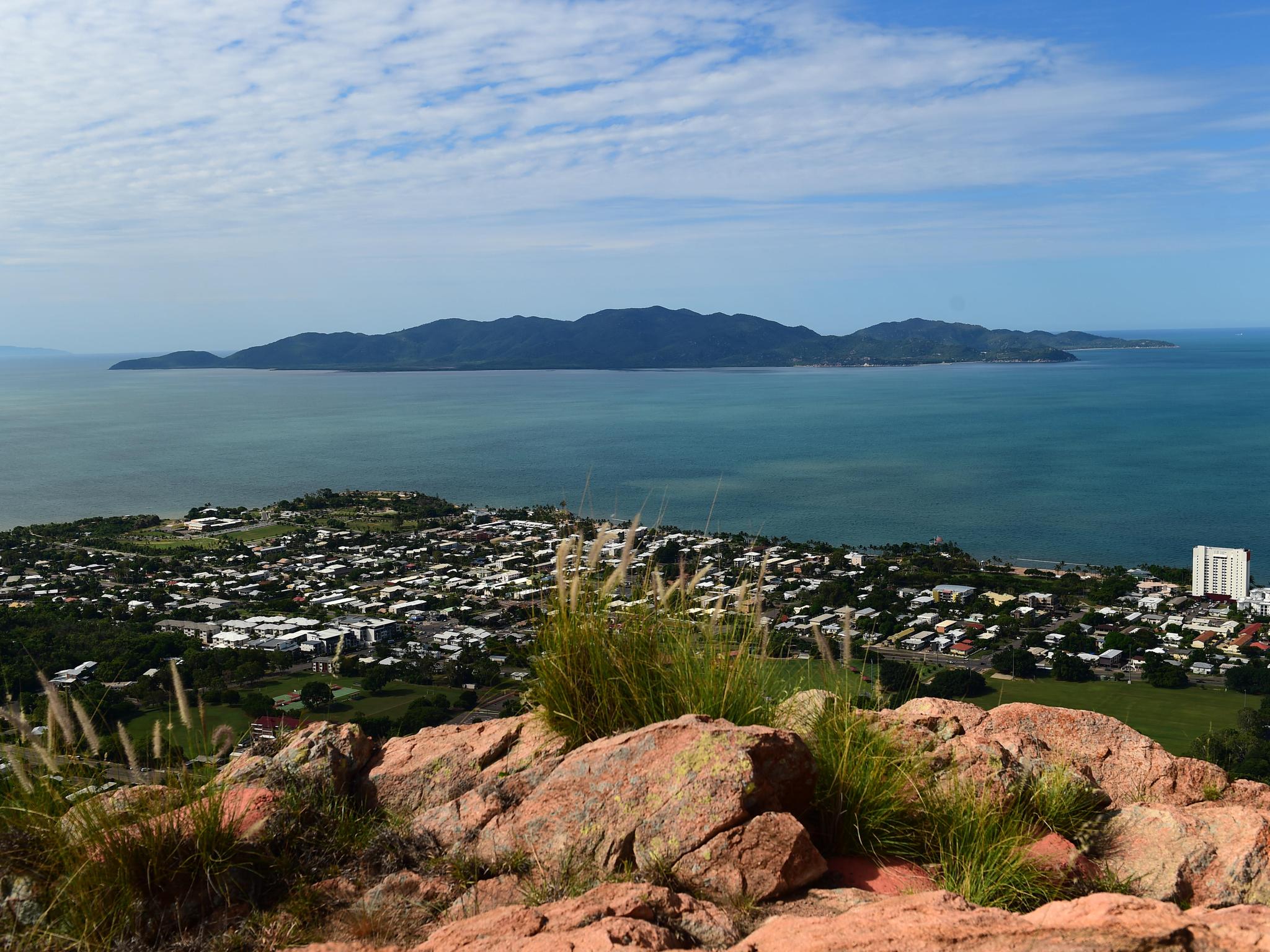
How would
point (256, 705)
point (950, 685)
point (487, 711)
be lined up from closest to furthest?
point (256, 705) < point (487, 711) < point (950, 685)

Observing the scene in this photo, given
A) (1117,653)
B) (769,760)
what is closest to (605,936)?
(769,760)

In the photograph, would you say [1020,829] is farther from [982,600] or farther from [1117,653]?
[982,600]

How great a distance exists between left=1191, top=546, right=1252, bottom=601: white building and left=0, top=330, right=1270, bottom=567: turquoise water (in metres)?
7.30

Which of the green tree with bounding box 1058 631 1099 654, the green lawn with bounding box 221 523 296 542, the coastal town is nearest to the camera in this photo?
the coastal town

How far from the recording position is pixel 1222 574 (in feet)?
115

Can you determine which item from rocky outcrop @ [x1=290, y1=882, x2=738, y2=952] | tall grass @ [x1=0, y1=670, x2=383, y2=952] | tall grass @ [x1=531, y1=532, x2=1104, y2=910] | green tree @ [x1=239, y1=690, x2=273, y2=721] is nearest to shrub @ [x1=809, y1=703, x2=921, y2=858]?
tall grass @ [x1=531, y1=532, x2=1104, y2=910]

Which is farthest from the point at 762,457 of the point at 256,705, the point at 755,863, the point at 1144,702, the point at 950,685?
the point at 755,863

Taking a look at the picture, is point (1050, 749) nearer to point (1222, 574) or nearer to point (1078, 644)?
point (1078, 644)

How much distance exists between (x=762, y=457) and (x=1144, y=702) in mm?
56321

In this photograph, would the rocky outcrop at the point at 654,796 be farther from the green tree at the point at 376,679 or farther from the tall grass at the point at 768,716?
the green tree at the point at 376,679

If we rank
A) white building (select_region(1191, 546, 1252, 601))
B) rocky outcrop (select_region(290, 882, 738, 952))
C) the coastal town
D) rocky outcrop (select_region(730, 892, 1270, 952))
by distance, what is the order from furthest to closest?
white building (select_region(1191, 546, 1252, 601)) → the coastal town → rocky outcrop (select_region(290, 882, 738, 952)) → rocky outcrop (select_region(730, 892, 1270, 952))

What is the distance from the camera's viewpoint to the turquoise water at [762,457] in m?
51.7

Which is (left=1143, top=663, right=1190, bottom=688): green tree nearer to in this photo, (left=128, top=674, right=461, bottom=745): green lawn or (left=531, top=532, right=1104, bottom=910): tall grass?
(left=128, top=674, right=461, bottom=745): green lawn

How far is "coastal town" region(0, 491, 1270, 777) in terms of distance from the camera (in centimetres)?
1844
